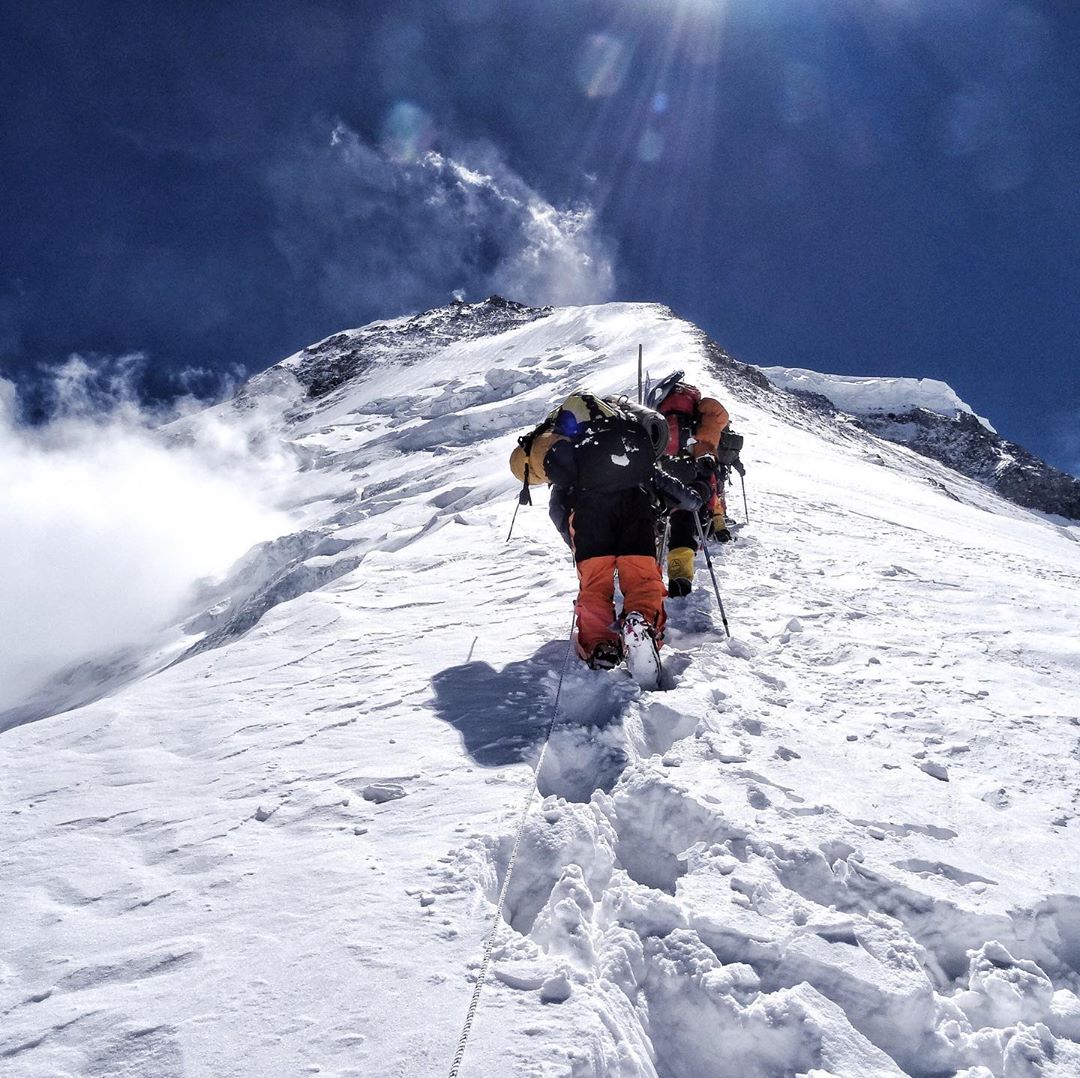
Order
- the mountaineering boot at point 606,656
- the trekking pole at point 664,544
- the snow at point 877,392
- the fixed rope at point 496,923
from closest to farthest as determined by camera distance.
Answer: the fixed rope at point 496,923
the mountaineering boot at point 606,656
the trekking pole at point 664,544
the snow at point 877,392

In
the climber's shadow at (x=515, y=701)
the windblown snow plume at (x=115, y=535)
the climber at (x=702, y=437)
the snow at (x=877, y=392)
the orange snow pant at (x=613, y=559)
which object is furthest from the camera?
the snow at (x=877, y=392)

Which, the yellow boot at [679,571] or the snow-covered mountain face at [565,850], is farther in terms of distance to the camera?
the yellow boot at [679,571]

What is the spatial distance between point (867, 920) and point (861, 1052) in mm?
505

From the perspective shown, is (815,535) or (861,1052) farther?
(815,535)

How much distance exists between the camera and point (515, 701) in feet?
13.2

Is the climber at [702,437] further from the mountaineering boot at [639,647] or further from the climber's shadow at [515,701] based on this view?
the climber's shadow at [515,701]

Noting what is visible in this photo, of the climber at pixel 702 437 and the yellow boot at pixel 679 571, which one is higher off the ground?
the climber at pixel 702 437

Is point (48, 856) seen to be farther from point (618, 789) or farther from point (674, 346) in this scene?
point (674, 346)

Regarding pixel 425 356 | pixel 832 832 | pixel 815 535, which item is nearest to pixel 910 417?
pixel 425 356

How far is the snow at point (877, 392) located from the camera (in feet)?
363

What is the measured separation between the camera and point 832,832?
2852 millimetres

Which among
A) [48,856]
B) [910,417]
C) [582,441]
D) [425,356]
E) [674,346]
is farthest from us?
[910,417]

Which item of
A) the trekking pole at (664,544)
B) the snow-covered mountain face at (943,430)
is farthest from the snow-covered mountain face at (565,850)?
the snow-covered mountain face at (943,430)

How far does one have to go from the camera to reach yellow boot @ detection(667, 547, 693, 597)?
625cm
